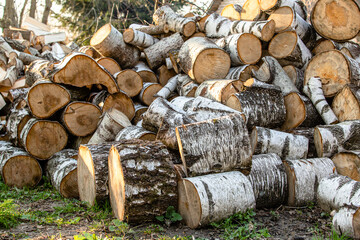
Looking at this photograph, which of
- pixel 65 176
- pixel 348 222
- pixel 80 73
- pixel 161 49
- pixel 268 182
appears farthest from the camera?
pixel 161 49

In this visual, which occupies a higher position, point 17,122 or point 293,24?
point 293,24

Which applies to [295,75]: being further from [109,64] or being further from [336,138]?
[109,64]

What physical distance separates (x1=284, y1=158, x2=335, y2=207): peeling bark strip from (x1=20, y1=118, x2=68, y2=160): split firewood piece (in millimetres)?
3031

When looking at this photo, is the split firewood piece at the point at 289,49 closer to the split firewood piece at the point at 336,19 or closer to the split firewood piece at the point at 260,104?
the split firewood piece at the point at 336,19

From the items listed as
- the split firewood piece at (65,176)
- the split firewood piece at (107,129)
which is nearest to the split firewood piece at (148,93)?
the split firewood piece at (107,129)

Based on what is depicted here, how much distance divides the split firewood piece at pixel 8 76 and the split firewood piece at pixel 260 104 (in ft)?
17.5

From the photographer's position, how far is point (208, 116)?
4.19 metres

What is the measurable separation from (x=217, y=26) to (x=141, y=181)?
4.07 meters

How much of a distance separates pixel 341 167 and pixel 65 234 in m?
Result: 3.05

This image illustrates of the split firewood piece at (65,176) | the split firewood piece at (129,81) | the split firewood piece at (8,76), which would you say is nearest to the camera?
the split firewood piece at (65,176)

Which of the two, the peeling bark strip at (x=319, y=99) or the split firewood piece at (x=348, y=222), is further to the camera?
the peeling bark strip at (x=319, y=99)

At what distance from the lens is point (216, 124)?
3471 millimetres

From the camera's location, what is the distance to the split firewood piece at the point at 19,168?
4754 millimetres

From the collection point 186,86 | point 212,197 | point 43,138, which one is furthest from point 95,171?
point 186,86
